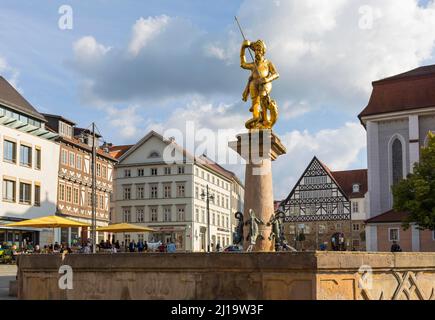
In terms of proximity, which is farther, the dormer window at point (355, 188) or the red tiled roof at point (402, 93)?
the dormer window at point (355, 188)

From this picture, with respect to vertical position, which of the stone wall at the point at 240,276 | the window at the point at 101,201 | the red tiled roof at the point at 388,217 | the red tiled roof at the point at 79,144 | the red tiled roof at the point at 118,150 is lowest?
the stone wall at the point at 240,276

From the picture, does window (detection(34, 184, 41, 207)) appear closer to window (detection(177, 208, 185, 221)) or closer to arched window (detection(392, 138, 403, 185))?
arched window (detection(392, 138, 403, 185))

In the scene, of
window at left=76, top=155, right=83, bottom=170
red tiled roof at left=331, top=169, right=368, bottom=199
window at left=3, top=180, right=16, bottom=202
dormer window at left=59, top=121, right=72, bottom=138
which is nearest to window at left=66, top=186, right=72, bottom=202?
window at left=76, top=155, right=83, bottom=170

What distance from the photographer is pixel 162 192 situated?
8244 centimetres

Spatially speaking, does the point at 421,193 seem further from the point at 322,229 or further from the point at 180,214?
the point at 322,229

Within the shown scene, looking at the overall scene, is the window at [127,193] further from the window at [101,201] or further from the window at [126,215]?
the window at [101,201]

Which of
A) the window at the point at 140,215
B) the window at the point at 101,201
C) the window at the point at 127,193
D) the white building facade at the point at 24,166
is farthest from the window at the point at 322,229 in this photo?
the white building facade at the point at 24,166

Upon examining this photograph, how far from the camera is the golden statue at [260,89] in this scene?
16328mm

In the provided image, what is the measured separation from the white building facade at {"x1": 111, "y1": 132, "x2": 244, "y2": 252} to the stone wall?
6973cm

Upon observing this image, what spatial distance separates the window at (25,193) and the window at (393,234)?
28727 millimetres

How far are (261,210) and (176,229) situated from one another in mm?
65678

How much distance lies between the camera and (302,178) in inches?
3445
